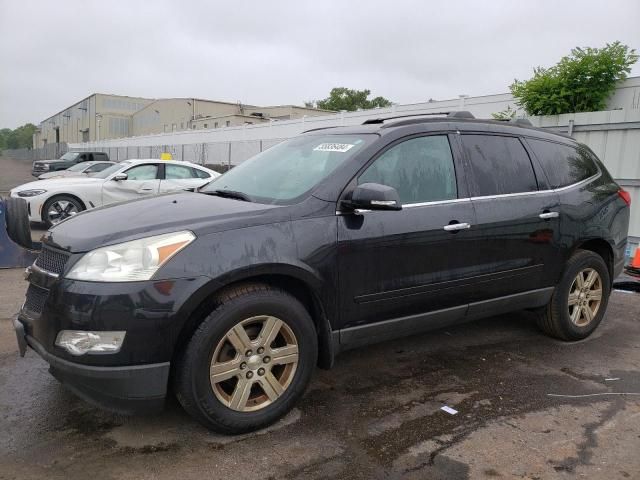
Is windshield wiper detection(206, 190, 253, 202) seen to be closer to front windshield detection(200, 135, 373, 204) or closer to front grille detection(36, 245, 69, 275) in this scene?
front windshield detection(200, 135, 373, 204)

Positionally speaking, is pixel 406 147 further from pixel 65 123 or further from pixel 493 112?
pixel 65 123

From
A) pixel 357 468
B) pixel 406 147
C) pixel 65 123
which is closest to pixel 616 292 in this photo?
pixel 406 147

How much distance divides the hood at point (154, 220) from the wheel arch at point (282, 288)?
275mm

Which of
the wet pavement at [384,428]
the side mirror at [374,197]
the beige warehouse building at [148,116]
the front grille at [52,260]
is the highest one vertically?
the beige warehouse building at [148,116]

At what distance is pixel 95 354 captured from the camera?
2557 millimetres

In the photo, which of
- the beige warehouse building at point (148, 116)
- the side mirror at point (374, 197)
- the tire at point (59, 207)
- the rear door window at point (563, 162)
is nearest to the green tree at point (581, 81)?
the rear door window at point (563, 162)

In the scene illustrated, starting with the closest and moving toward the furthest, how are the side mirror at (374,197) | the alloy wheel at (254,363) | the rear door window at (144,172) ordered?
the alloy wheel at (254,363)
the side mirror at (374,197)
the rear door window at (144,172)

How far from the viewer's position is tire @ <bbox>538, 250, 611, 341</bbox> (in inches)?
173

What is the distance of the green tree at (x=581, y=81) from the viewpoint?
8312 millimetres

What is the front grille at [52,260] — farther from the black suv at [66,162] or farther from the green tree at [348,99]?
the green tree at [348,99]

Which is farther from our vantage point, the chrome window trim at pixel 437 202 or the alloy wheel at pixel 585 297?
the alloy wheel at pixel 585 297

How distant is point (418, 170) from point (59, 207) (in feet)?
28.9

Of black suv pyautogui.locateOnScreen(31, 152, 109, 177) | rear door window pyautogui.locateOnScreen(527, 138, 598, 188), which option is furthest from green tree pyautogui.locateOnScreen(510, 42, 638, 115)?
black suv pyautogui.locateOnScreen(31, 152, 109, 177)

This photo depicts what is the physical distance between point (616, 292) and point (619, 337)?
1873mm
